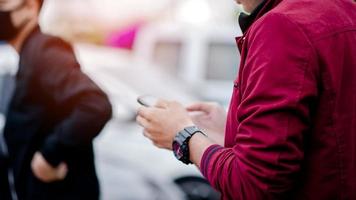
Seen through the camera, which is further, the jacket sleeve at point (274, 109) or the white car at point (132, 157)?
the white car at point (132, 157)

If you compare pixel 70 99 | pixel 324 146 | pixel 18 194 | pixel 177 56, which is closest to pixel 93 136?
pixel 70 99

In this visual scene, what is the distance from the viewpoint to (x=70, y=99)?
8.96 ft

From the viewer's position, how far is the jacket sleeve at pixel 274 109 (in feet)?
5.32

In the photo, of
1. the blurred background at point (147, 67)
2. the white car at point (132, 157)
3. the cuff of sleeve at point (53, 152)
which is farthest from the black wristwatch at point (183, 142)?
the white car at point (132, 157)

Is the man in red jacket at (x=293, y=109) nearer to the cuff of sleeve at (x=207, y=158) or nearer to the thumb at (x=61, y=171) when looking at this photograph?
the cuff of sleeve at (x=207, y=158)

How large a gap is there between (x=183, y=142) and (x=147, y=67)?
5.57 m

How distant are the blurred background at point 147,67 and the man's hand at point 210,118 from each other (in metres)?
1.24

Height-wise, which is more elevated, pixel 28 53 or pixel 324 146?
pixel 324 146

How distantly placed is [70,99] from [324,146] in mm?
1255

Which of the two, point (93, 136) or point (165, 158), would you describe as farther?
point (165, 158)

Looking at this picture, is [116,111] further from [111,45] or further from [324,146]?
[111,45]

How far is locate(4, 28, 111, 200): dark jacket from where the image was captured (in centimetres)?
269

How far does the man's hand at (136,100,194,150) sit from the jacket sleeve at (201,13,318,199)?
0.26 metres

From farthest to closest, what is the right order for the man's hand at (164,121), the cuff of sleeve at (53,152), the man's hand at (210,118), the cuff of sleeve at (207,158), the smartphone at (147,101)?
the cuff of sleeve at (53,152) < the man's hand at (210,118) < the smartphone at (147,101) < the man's hand at (164,121) < the cuff of sleeve at (207,158)
